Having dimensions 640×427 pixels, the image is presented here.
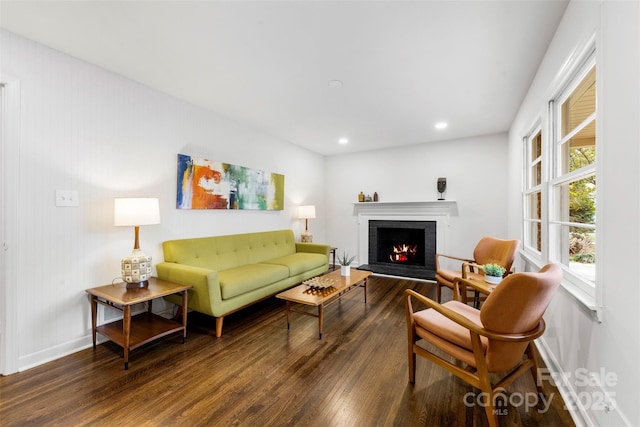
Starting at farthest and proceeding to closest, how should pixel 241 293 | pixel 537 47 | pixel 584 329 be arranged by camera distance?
pixel 241 293
pixel 537 47
pixel 584 329

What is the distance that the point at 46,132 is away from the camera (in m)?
2.16

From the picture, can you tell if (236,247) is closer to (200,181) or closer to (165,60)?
(200,181)

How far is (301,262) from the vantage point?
12.5ft

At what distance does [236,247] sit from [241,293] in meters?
0.96

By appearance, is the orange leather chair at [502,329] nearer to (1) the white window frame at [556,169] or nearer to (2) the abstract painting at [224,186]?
(1) the white window frame at [556,169]

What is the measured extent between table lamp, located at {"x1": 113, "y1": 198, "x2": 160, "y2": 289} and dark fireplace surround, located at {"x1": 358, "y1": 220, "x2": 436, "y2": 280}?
3.81 metres

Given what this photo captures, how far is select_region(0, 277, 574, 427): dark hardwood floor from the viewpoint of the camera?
5.12 feet

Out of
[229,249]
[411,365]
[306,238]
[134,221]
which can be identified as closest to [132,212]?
[134,221]

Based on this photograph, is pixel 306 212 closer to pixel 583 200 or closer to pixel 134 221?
pixel 134 221

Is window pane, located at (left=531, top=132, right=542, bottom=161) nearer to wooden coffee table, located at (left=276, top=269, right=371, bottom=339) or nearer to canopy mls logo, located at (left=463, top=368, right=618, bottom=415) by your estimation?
canopy mls logo, located at (left=463, top=368, right=618, bottom=415)

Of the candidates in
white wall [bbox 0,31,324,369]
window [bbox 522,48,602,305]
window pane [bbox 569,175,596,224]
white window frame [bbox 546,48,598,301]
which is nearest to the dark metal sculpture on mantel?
window [bbox 522,48,602,305]

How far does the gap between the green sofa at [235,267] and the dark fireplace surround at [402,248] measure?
1.45 meters

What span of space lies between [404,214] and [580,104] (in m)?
3.48

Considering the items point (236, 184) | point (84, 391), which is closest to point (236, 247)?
point (236, 184)
